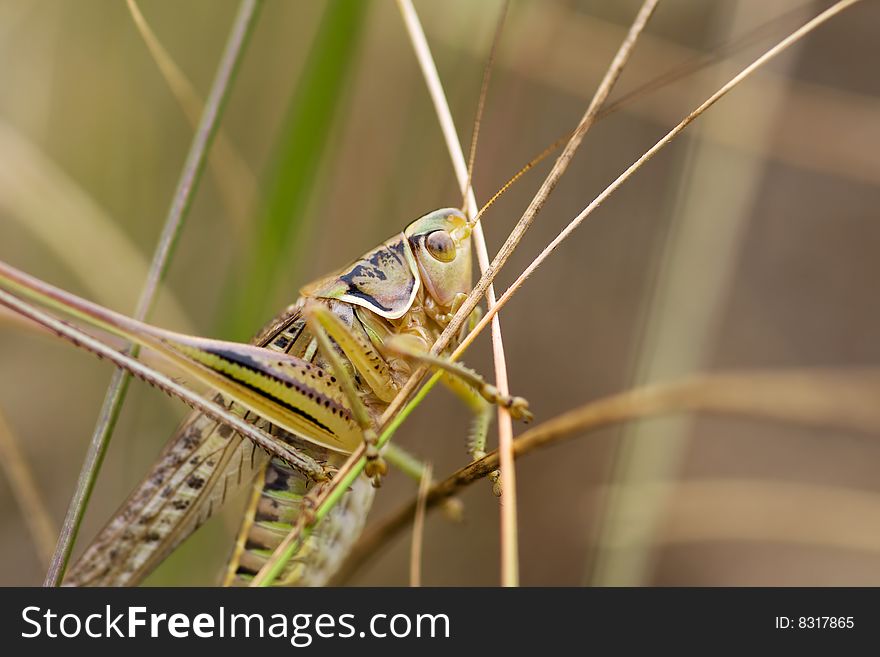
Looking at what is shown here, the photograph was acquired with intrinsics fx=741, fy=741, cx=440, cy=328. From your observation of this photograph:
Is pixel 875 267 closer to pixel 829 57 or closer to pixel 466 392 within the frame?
pixel 829 57

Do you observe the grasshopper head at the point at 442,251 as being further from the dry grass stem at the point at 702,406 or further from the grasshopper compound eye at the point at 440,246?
the dry grass stem at the point at 702,406

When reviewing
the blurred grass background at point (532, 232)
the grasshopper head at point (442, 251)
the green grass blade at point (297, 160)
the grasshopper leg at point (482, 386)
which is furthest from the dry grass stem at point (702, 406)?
the green grass blade at point (297, 160)

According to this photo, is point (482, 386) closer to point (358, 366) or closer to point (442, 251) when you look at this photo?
point (358, 366)

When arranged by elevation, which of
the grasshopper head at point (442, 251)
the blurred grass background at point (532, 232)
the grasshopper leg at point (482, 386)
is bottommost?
the grasshopper leg at point (482, 386)

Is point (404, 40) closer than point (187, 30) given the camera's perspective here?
Yes
